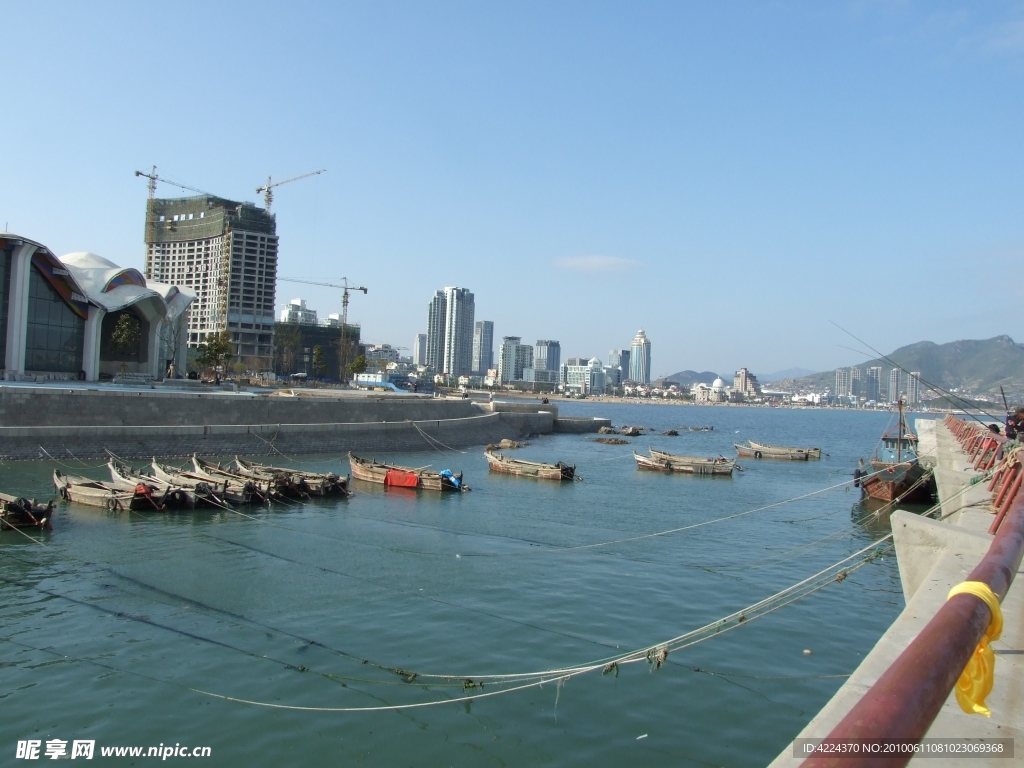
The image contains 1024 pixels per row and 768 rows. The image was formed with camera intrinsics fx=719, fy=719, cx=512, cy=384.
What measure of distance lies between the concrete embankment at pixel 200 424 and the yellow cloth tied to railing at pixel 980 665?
36.3m

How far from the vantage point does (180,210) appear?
160750 millimetres

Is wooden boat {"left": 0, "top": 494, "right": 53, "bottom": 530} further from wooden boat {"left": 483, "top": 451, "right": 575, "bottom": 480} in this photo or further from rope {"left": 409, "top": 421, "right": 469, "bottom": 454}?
rope {"left": 409, "top": 421, "right": 469, "bottom": 454}

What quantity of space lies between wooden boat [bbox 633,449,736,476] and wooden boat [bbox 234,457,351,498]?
2211 cm

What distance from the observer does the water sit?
9.42m

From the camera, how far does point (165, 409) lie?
38094 mm

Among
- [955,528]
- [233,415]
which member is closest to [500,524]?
[955,528]

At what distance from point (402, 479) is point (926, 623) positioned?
1075 inches

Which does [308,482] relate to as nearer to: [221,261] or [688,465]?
[688,465]

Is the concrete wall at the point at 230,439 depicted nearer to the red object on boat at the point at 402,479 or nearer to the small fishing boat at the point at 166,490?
the small fishing boat at the point at 166,490

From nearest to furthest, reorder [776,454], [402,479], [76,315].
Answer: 1. [402,479]
2. [76,315]
3. [776,454]

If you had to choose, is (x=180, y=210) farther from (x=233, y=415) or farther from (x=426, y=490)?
(x=426, y=490)

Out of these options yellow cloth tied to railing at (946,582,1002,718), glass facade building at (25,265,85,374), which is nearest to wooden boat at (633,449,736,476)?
yellow cloth tied to railing at (946,582,1002,718)

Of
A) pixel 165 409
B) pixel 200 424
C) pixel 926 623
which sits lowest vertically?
pixel 200 424

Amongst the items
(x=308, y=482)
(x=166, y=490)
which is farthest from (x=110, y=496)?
(x=308, y=482)
